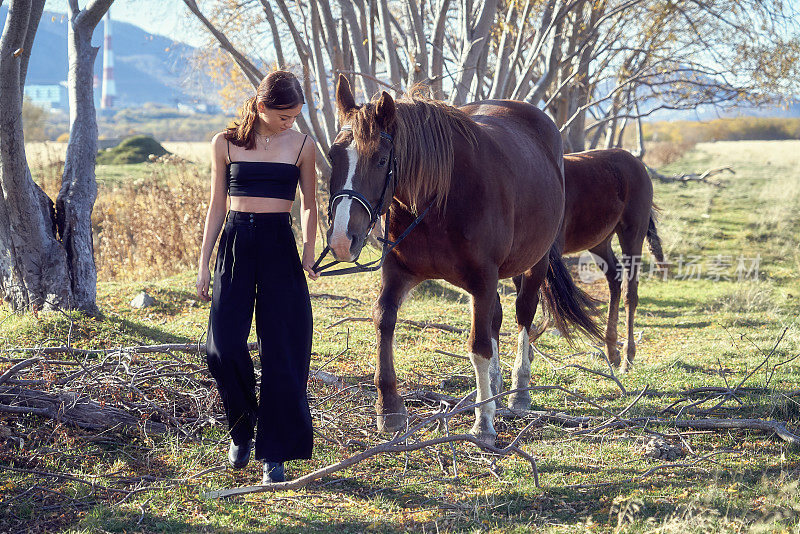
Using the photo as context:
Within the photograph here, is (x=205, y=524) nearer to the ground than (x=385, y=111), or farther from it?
nearer to the ground

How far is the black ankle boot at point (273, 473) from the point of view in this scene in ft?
11.2

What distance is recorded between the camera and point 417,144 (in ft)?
11.3

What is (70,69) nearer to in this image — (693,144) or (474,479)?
(474,479)

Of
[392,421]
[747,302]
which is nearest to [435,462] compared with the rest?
[392,421]

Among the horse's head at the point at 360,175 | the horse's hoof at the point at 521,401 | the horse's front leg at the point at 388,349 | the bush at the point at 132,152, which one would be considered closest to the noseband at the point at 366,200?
the horse's head at the point at 360,175

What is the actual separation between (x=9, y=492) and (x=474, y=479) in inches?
90.6

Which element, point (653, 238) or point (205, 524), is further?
point (653, 238)

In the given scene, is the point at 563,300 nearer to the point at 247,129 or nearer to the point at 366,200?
the point at 366,200

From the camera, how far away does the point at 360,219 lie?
3150mm

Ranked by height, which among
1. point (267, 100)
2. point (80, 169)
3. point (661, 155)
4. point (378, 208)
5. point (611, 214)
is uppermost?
point (661, 155)

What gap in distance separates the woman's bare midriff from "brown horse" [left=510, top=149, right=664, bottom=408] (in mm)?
2736

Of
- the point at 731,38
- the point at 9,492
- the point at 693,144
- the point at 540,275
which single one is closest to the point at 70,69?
→ the point at 9,492

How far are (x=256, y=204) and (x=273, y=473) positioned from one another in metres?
1.37

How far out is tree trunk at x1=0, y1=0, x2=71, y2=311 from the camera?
5.26 meters
